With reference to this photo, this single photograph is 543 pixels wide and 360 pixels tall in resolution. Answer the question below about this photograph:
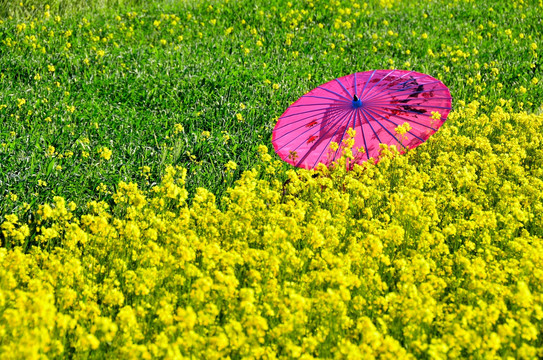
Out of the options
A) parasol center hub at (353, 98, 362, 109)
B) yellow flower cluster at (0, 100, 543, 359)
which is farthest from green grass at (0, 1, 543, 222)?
parasol center hub at (353, 98, 362, 109)

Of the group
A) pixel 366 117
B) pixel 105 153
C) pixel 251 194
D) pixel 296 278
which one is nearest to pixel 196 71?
pixel 105 153

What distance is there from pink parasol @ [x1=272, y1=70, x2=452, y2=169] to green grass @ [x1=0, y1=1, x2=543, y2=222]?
0.61 m

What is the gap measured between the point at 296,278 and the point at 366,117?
68.4 inches

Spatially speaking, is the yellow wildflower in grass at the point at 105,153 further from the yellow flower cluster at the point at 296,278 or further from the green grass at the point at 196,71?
the yellow flower cluster at the point at 296,278

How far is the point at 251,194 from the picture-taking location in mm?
3613

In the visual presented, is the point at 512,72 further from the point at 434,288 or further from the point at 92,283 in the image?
the point at 92,283

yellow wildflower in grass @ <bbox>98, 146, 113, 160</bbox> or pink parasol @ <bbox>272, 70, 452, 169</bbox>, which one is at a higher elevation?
pink parasol @ <bbox>272, 70, 452, 169</bbox>

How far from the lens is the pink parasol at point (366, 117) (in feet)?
13.6

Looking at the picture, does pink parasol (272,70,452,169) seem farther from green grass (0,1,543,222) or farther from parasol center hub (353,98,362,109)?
green grass (0,1,543,222)

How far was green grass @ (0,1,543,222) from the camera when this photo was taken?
4594 mm

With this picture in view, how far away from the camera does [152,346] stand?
2211 mm

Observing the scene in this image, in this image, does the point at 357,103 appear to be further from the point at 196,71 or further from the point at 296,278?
the point at 196,71

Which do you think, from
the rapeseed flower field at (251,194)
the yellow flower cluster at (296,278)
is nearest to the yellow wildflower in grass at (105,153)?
the rapeseed flower field at (251,194)

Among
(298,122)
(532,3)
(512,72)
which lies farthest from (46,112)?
(532,3)
